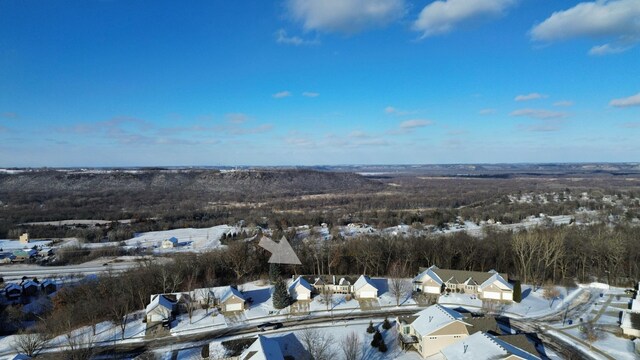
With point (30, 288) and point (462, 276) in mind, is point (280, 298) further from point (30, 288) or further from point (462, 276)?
point (30, 288)

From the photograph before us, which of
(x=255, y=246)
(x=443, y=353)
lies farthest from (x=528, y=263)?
(x=255, y=246)

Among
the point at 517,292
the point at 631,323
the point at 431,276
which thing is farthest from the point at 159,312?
the point at 631,323

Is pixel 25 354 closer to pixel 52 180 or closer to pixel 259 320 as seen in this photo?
pixel 259 320

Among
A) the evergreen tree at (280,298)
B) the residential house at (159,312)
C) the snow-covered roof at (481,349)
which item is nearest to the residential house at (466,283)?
the evergreen tree at (280,298)

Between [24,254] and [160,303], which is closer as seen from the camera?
[160,303]

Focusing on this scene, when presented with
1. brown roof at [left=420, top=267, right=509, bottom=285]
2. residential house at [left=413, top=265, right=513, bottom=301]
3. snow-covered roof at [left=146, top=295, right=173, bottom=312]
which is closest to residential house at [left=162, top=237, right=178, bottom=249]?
snow-covered roof at [left=146, top=295, right=173, bottom=312]

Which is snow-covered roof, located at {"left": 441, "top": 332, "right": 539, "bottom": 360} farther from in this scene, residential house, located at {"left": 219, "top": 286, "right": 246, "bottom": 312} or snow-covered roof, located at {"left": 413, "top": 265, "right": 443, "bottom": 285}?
residential house, located at {"left": 219, "top": 286, "right": 246, "bottom": 312}

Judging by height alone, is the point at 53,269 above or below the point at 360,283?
below
